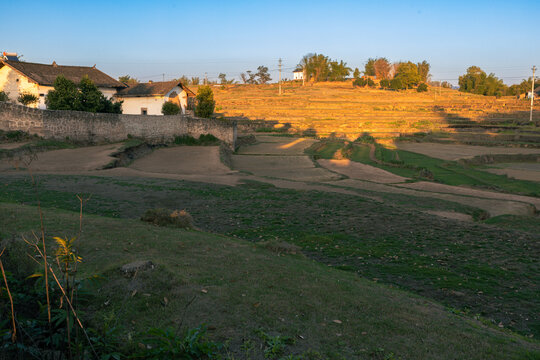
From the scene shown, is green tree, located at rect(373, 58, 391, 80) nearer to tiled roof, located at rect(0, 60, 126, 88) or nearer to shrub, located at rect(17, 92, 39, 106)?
tiled roof, located at rect(0, 60, 126, 88)

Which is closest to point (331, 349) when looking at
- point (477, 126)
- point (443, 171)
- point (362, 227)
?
point (362, 227)

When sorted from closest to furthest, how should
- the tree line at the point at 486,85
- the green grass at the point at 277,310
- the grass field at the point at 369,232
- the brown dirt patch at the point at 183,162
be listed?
the green grass at the point at 277,310 < the grass field at the point at 369,232 < the brown dirt patch at the point at 183,162 < the tree line at the point at 486,85

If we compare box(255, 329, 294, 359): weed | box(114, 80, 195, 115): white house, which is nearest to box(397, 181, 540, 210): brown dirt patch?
box(255, 329, 294, 359): weed

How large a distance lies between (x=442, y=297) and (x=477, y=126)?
57.7 metres

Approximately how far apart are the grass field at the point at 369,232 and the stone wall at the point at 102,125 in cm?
895

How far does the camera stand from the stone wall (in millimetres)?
23277

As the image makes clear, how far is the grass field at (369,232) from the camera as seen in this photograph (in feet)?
24.9

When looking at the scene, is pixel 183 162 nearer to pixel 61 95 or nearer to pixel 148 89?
pixel 61 95

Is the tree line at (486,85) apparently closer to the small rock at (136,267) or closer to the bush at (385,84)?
the bush at (385,84)

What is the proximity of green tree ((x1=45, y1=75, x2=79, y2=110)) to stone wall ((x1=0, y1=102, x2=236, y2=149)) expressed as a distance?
355 cm

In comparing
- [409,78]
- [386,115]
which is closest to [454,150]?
[386,115]

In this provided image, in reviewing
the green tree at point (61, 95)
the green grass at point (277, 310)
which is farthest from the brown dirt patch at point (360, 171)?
the green grass at point (277, 310)

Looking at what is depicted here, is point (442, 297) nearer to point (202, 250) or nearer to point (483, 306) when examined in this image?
point (483, 306)

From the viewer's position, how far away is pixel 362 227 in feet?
39.1
